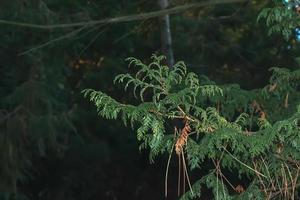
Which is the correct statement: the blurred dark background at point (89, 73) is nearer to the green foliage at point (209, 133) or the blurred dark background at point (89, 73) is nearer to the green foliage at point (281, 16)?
the green foliage at point (281, 16)

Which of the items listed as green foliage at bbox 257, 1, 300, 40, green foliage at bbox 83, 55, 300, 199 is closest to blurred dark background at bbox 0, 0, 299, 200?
green foliage at bbox 257, 1, 300, 40

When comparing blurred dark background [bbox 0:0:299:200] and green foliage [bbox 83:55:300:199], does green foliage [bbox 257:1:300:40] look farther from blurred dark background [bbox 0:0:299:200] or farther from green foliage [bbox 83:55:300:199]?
blurred dark background [bbox 0:0:299:200]

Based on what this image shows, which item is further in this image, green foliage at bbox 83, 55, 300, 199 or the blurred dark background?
the blurred dark background

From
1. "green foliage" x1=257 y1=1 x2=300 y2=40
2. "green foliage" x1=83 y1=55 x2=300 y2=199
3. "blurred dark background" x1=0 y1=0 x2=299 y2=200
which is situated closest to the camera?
"green foliage" x1=83 y1=55 x2=300 y2=199

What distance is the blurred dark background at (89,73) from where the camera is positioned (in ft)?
30.9

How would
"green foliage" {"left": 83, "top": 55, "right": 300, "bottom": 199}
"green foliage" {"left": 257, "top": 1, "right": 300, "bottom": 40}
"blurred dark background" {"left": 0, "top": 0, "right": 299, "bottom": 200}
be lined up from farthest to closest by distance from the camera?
"blurred dark background" {"left": 0, "top": 0, "right": 299, "bottom": 200}, "green foliage" {"left": 257, "top": 1, "right": 300, "bottom": 40}, "green foliage" {"left": 83, "top": 55, "right": 300, "bottom": 199}

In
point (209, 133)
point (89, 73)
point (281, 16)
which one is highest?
point (89, 73)

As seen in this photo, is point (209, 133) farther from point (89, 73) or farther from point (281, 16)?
point (89, 73)

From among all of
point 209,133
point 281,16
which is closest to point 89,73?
point 281,16

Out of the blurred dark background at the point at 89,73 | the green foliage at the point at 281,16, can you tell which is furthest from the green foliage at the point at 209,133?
the blurred dark background at the point at 89,73

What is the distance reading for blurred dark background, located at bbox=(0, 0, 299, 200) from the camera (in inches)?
370

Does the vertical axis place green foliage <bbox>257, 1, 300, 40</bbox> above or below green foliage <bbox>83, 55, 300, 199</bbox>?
above

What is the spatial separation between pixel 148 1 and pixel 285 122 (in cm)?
779

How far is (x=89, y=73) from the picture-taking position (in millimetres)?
13523
